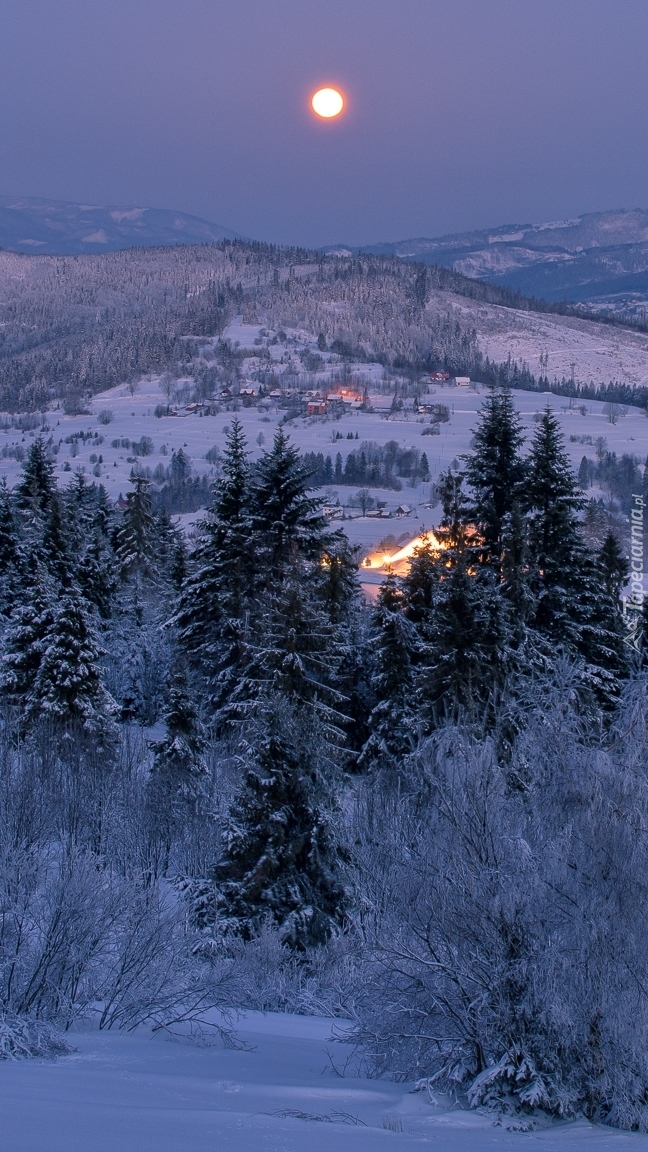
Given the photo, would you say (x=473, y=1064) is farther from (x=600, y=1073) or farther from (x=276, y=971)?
(x=276, y=971)

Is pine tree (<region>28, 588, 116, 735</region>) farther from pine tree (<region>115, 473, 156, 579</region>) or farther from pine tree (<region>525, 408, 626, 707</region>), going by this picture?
pine tree (<region>115, 473, 156, 579</region>)

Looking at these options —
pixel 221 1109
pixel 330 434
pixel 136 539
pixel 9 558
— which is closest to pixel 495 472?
pixel 221 1109

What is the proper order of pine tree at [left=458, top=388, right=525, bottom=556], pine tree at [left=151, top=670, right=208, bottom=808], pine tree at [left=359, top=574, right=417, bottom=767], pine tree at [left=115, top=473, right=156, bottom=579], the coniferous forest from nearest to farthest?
the coniferous forest
pine tree at [left=151, top=670, right=208, bottom=808]
pine tree at [left=458, top=388, right=525, bottom=556]
pine tree at [left=359, top=574, right=417, bottom=767]
pine tree at [left=115, top=473, right=156, bottom=579]

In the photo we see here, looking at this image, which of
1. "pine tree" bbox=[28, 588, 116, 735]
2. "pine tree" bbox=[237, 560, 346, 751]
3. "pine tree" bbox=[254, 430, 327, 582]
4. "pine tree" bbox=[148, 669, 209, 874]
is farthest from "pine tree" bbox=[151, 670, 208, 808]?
"pine tree" bbox=[254, 430, 327, 582]

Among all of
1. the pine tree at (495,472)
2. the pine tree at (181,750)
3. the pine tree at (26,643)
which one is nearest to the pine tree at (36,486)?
the pine tree at (26,643)

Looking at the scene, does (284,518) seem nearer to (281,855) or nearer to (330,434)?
(281,855)

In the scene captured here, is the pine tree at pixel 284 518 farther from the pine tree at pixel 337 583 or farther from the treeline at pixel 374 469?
the treeline at pixel 374 469
